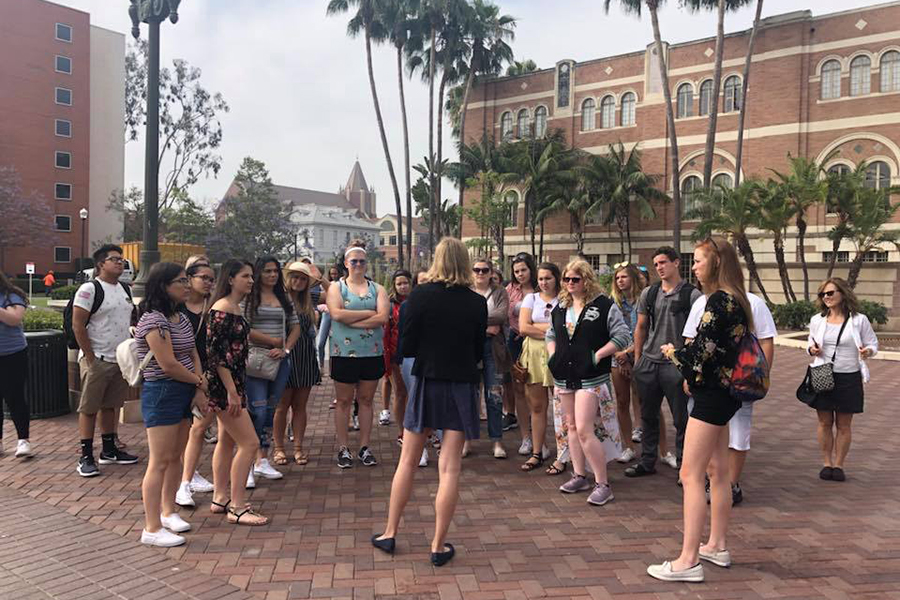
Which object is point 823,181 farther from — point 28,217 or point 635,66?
point 28,217

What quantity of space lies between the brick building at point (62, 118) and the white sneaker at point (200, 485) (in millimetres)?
46150

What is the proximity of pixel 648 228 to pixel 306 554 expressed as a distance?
33.0m

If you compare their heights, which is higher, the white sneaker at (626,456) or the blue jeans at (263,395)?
the blue jeans at (263,395)

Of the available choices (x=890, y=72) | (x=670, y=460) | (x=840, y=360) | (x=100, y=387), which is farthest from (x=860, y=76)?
(x=100, y=387)

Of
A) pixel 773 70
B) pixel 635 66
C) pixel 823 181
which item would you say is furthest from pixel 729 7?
pixel 823 181

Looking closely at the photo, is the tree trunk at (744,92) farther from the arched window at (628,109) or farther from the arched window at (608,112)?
the arched window at (608,112)

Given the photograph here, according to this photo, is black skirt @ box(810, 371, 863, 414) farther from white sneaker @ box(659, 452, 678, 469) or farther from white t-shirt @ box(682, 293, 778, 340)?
white t-shirt @ box(682, 293, 778, 340)

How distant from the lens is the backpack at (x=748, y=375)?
144 inches

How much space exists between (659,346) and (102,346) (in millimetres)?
4865

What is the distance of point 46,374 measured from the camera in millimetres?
7703

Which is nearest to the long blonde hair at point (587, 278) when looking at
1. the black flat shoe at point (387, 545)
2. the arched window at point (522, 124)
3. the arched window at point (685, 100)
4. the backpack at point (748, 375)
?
the backpack at point (748, 375)

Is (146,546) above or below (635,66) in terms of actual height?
below

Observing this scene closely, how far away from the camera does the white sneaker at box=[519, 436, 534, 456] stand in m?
6.52

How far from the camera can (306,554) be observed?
4.11 m
